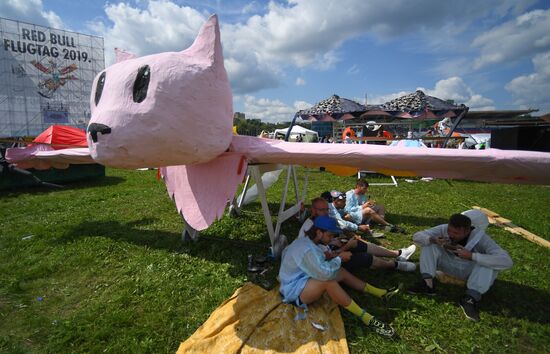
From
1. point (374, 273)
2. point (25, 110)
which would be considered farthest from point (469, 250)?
point (25, 110)

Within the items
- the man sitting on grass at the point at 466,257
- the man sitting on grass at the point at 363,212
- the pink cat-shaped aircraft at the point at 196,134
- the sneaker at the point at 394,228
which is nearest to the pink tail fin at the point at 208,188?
the pink cat-shaped aircraft at the point at 196,134

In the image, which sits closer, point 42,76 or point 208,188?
point 208,188

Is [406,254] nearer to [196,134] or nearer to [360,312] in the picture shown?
[360,312]

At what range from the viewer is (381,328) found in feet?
9.22

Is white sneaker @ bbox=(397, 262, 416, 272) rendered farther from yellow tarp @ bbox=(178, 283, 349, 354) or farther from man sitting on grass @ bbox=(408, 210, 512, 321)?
yellow tarp @ bbox=(178, 283, 349, 354)

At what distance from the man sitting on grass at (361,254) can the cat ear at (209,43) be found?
2117 millimetres

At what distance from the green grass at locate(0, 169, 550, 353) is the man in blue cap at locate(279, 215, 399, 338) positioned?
0.48 feet

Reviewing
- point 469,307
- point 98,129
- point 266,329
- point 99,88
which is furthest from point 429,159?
point 99,88

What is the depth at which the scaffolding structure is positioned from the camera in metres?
30.2

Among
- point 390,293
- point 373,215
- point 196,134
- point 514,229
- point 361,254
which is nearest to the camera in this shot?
point 196,134

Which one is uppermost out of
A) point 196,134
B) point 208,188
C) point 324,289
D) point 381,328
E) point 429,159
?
point 196,134

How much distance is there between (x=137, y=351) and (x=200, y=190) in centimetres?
166

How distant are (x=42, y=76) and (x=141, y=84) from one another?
40.0 meters

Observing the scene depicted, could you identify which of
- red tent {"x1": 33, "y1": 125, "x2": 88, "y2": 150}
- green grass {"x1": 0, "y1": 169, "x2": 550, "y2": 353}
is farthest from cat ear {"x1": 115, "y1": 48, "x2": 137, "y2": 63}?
red tent {"x1": 33, "y1": 125, "x2": 88, "y2": 150}
